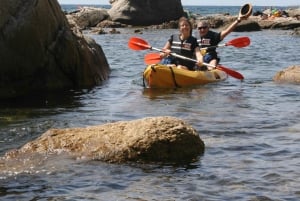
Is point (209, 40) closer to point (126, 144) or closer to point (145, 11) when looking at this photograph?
point (126, 144)

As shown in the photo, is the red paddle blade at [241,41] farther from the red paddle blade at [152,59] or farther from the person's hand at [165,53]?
the person's hand at [165,53]

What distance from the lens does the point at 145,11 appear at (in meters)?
43.3

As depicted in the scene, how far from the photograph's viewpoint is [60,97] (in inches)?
440

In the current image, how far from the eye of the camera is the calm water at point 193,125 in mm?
5324

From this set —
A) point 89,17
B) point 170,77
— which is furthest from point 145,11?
point 170,77

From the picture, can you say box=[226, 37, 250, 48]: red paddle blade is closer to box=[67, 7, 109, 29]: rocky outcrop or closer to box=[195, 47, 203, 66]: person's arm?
box=[195, 47, 203, 66]: person's arm

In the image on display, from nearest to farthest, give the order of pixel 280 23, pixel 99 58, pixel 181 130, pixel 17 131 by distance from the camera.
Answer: pixel 181 130, pixel 17 131, pixel 99 58, pixel 280 23

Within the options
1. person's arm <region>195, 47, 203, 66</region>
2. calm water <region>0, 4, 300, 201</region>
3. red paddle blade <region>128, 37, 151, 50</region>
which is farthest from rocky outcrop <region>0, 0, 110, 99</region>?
person's arm <region>195, 47, 203, 66</region>

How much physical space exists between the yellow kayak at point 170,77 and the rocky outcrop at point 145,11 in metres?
30.1

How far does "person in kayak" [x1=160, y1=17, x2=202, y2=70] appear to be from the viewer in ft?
42.8

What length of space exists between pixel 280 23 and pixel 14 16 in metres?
32.3

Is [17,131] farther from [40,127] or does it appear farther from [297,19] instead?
[297,19]

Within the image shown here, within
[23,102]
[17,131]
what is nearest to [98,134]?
[17,131]

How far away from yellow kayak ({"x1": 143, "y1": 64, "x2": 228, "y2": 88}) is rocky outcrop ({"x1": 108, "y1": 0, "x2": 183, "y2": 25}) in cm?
3009
